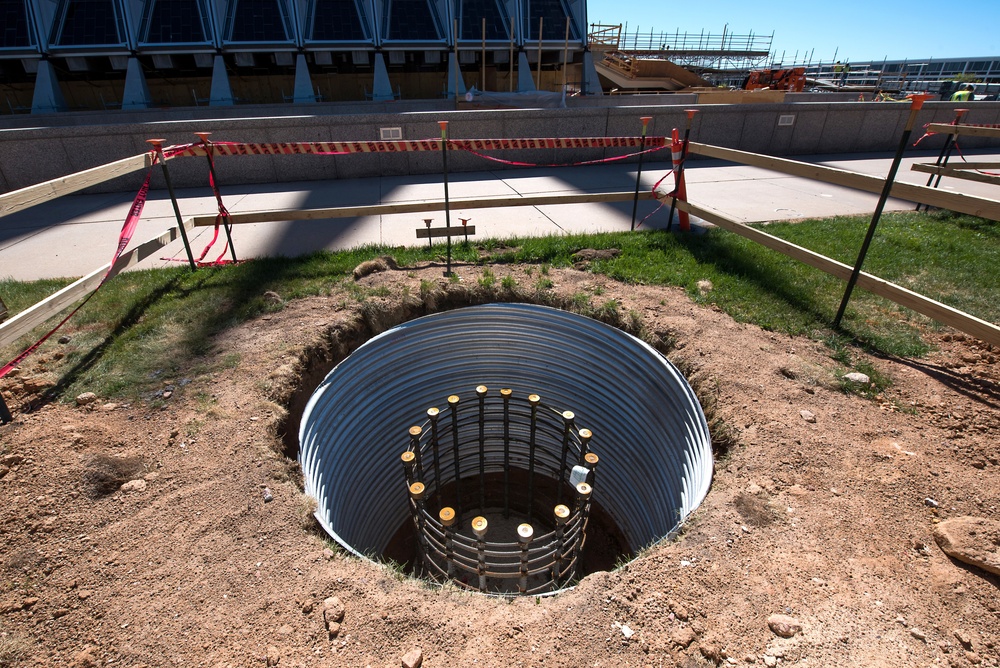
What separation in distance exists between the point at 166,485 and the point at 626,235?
213 inches

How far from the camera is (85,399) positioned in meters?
3.44

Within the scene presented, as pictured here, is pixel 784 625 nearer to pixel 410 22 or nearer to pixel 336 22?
pixel 410 22

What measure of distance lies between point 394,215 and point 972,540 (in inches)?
286

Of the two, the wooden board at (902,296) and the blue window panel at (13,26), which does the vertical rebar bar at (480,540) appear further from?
the blue window panel at (13,26)

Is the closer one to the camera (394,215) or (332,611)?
(332,611)

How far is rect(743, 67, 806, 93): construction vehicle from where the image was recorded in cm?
2475

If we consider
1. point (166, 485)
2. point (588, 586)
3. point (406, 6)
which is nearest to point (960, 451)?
point (588, 586)

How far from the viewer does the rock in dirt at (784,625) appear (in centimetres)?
203

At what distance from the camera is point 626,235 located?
20.7 ft

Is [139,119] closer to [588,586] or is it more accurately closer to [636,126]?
[636,126]

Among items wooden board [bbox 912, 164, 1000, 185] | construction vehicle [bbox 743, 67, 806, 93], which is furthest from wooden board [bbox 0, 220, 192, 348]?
construction vehicle [bbox 743, 67, 806, 93]

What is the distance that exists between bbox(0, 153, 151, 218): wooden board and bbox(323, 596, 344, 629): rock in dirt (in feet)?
10.00

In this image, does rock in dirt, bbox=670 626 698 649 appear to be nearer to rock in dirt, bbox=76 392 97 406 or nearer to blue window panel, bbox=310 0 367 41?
rock in dirt, bbox=76 392 97 406

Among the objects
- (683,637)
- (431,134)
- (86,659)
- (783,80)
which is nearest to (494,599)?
(683,637)
